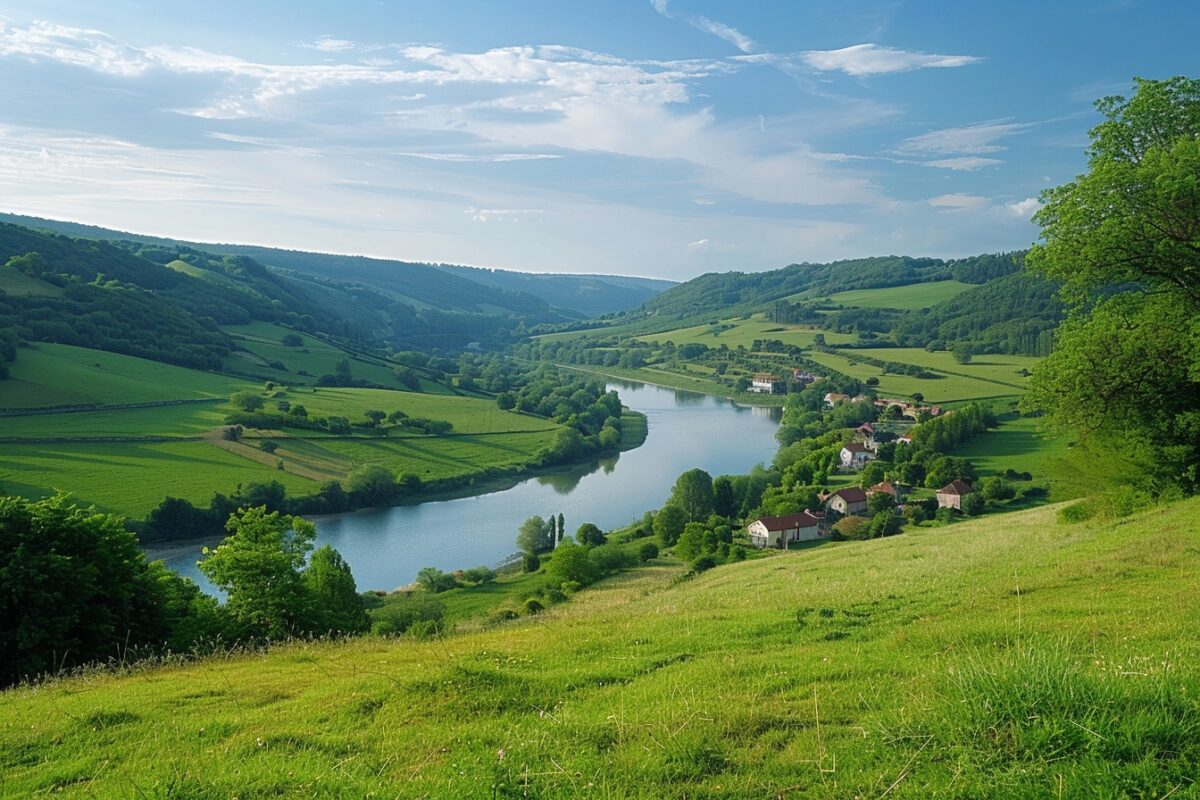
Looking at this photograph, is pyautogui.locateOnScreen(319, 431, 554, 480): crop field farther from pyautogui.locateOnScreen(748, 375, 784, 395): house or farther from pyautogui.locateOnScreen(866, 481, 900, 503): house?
pyautogui.locateOnScreen(748, 375, 784, 395): house

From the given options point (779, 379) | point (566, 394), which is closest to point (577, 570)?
point (566, 394)

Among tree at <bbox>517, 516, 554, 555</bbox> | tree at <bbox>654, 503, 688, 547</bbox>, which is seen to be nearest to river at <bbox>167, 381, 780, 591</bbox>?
tree at <bbox>517, 516, 554, 555</bbox>

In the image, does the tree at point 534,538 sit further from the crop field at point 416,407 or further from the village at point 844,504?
the crop field at point 416,407

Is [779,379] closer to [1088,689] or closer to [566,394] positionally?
[566,394]

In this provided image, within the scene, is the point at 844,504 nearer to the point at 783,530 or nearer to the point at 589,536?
the point at 783,530

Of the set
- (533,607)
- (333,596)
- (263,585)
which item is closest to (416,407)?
(533,607)
